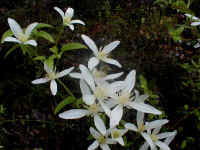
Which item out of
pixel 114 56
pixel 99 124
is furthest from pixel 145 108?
pixel 114 56

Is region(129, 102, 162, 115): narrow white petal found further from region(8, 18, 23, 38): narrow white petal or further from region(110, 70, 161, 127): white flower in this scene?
region(8, 18, 23, 38): narrow white petal


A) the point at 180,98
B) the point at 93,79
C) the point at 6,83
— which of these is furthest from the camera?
the point at 180,98

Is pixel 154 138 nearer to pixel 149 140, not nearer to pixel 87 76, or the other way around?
pixel 149 140

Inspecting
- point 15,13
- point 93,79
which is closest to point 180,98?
point 93,79

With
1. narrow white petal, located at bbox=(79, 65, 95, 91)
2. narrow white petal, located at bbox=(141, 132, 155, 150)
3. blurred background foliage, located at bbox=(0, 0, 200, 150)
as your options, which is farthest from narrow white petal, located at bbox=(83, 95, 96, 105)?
blurred background foliage, located at bbox=(0, 0, 200, 150)

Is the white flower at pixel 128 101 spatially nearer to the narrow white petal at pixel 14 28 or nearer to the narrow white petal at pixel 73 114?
the narrow white petal at pixel 73 114

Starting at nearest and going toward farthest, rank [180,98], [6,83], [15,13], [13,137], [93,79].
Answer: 1. [93,79]
2. [13,137]
3. [6,83]
4. [180,98]
5. [15,13]

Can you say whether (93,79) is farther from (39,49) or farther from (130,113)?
(39,49)

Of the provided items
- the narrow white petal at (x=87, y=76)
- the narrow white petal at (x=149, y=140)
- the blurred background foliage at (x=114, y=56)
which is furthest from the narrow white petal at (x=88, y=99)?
the blurred background foliage at (x=114, y=56)
